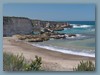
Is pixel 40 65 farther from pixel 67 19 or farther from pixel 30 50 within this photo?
pixel 67 19

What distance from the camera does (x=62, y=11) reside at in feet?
8.01

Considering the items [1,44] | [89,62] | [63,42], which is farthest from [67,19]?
[1,44]

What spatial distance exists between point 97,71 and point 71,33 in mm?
486

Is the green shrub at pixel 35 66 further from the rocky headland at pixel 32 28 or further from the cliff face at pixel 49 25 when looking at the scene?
the cliff face at pixel 49 25

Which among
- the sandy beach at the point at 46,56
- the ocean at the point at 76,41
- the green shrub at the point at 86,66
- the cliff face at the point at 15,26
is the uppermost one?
the cliff face at the point at 15,26

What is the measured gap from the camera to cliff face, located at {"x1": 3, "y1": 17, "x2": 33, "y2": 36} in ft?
7.96

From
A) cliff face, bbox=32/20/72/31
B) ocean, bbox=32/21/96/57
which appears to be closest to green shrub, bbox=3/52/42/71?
ocean, bbox=32/21/96/57

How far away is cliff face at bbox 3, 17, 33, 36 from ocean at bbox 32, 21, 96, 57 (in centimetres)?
19

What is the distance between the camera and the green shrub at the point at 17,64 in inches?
95.0

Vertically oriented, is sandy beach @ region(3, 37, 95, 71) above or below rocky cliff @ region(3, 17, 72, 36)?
below

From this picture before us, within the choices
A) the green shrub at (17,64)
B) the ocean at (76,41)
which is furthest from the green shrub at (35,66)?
the ocean at (76,41)

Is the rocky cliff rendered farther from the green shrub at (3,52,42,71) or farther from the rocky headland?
the green shrub at (3,52,42,71)

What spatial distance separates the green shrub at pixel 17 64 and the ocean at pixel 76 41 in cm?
19

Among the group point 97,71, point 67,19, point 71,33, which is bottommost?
point 97,71
